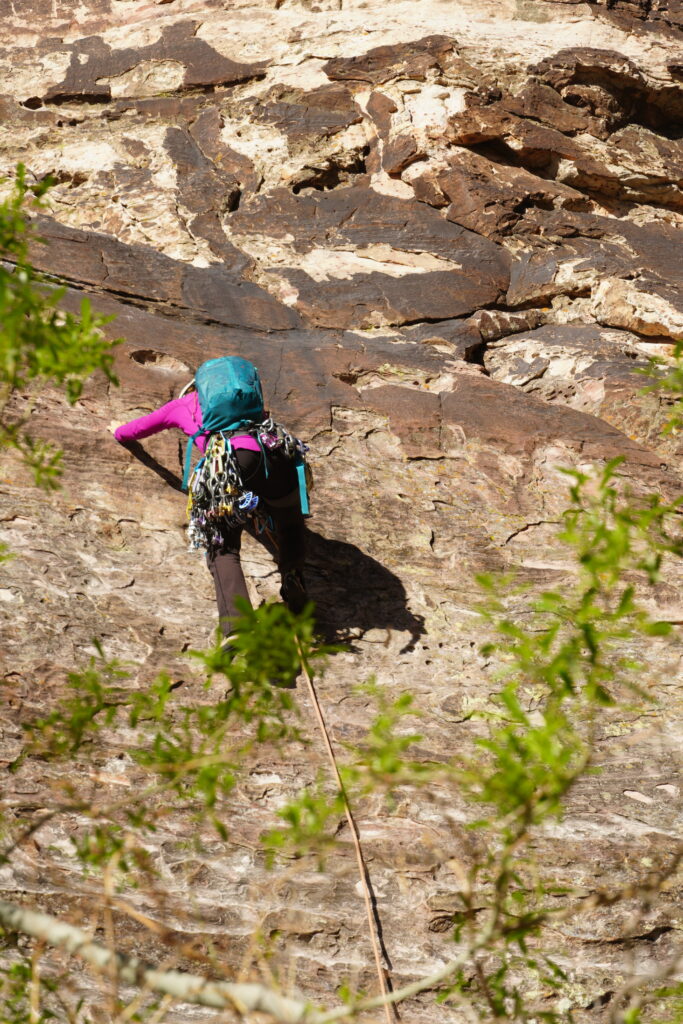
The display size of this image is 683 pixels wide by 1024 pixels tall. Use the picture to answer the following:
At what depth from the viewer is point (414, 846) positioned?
15.5 ft

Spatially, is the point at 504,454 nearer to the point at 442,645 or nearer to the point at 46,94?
the point at 442,645

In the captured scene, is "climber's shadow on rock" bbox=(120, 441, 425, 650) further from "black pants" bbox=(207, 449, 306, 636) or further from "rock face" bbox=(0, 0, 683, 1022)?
"black pants" bbox=(207, 449, 306, 636)

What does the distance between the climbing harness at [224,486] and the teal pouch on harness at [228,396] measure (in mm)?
65

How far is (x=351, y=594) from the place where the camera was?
6.34m

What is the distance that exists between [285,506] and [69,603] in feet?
4.95

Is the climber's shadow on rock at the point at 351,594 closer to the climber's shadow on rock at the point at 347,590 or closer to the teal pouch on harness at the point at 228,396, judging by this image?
the climber's shadow on rock at the point at 347,590

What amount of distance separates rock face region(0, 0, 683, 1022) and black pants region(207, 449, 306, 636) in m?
0.47

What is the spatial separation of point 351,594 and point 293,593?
70 centimetres

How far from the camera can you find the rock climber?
550cm

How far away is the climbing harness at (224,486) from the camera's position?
5516 millimetres

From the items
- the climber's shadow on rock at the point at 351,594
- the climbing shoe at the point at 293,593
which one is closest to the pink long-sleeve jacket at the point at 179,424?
the climbing shoe at the point at 293,593

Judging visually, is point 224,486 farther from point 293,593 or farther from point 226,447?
point 293,593

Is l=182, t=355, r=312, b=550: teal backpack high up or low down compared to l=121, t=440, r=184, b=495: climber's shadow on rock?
up

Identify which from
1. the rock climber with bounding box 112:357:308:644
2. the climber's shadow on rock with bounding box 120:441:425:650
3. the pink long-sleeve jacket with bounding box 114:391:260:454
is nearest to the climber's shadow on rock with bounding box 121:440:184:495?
the climber's shadow on rock with bounding box 120:441:425:650
